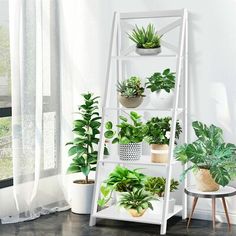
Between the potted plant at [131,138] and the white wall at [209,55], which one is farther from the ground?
the white wall at [209,55]

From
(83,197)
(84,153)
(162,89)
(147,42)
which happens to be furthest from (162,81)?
(83,197)

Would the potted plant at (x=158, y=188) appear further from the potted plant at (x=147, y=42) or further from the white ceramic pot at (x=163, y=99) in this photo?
the potted plant at (x=147, y=42)

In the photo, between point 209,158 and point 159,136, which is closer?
point 209,158

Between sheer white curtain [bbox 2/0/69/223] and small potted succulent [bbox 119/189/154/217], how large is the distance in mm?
746

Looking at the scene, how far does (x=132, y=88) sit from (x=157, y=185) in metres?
0.70

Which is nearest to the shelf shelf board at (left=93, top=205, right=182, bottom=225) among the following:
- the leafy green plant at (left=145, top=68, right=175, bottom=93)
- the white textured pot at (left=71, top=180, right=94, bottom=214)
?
the white textured pot at (left=71, top=180, right=94, bottom=214)

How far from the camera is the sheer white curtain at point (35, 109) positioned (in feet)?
13.5

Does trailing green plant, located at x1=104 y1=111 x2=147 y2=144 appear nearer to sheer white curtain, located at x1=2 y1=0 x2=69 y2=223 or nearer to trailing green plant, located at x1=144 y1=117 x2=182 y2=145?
trailing green plant, located at x1=144 y1=117 x2=182 y2=145

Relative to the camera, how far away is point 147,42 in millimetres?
4016

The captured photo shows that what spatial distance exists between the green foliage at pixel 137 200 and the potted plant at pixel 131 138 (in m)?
0.25

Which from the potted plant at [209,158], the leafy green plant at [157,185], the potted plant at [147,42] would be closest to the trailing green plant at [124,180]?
the leafy green plant at [157,185]

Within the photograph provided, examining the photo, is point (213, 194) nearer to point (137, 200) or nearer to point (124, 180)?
point (137, 200)

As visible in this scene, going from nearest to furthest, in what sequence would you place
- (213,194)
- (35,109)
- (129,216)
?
(213,194) → (129,216) → (35,109)

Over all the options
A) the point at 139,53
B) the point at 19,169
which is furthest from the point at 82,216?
the point at 139,53
